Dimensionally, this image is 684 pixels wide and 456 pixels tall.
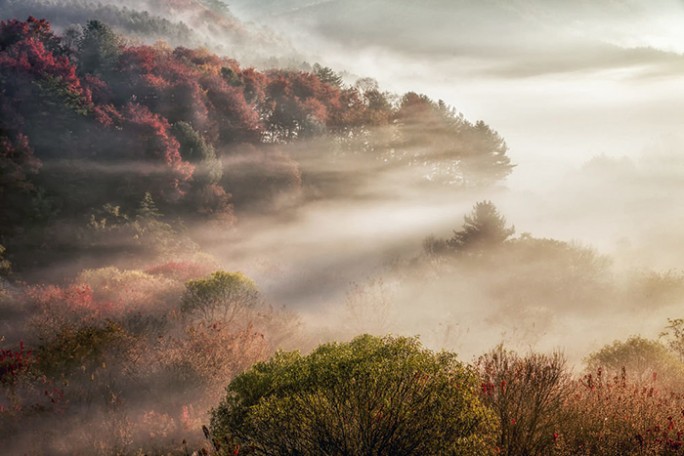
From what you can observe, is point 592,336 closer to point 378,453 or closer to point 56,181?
point 378,453

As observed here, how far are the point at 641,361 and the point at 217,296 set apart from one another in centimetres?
1428

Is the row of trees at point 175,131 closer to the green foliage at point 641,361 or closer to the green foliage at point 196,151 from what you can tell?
the green foliage at point 196,151

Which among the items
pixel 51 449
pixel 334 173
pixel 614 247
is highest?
pixel 334 173

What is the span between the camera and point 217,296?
19.0 m

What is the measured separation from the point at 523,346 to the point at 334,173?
21.9m

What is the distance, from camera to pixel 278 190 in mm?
36438

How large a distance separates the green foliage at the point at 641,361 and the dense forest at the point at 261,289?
7 centimetres

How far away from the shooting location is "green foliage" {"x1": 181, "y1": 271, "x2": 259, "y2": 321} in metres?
19.0

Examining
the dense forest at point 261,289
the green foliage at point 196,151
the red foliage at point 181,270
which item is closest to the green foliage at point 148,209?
the dense forest at point 261,289

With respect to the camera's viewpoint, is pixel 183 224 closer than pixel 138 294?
No

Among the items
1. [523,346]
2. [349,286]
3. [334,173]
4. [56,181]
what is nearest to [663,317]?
[523,346]

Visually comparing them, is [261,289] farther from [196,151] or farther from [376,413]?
[376,413]

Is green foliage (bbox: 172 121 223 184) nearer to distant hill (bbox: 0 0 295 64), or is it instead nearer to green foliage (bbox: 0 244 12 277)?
green foliage (bbox: 0 244 12 277)

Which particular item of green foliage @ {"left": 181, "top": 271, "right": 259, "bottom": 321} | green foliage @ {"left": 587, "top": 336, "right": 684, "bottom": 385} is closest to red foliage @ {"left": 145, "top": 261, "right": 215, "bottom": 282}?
green foliage @ {"left": 181, "top": 271, "right": 259, "bottom": 321}
